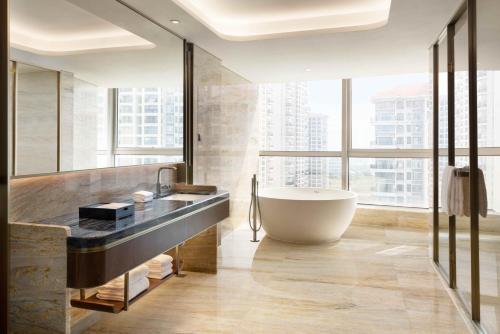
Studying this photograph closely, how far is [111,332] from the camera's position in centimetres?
245

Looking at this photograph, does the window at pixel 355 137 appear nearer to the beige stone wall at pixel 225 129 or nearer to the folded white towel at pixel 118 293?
the beige stone wall at pixel 225 129

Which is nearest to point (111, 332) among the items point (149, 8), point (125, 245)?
point (125, 245)

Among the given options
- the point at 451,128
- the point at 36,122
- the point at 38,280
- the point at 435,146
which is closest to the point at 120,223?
the point at 38,280

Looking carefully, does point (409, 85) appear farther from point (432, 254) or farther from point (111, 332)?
point (111, 332)

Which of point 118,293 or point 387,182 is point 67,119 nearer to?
point 118,293

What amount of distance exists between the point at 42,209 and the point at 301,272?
233cm

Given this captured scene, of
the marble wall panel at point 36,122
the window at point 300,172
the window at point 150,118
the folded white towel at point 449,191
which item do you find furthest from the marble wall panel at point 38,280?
the window at point 300,172

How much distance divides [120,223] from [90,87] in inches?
40.9

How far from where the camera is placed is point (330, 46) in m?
3.93

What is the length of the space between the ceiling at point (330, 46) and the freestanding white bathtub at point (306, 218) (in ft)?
5.41

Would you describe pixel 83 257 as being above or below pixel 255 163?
below

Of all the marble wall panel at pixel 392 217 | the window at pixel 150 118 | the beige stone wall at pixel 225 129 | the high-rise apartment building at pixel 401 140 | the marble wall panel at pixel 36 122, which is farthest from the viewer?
the high-rise apartment building at pixel 401 140

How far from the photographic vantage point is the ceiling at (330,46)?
2953 millimetres

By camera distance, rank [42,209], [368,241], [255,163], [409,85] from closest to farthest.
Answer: [42,209]
[368,241]
[409,85]
[255,163]
